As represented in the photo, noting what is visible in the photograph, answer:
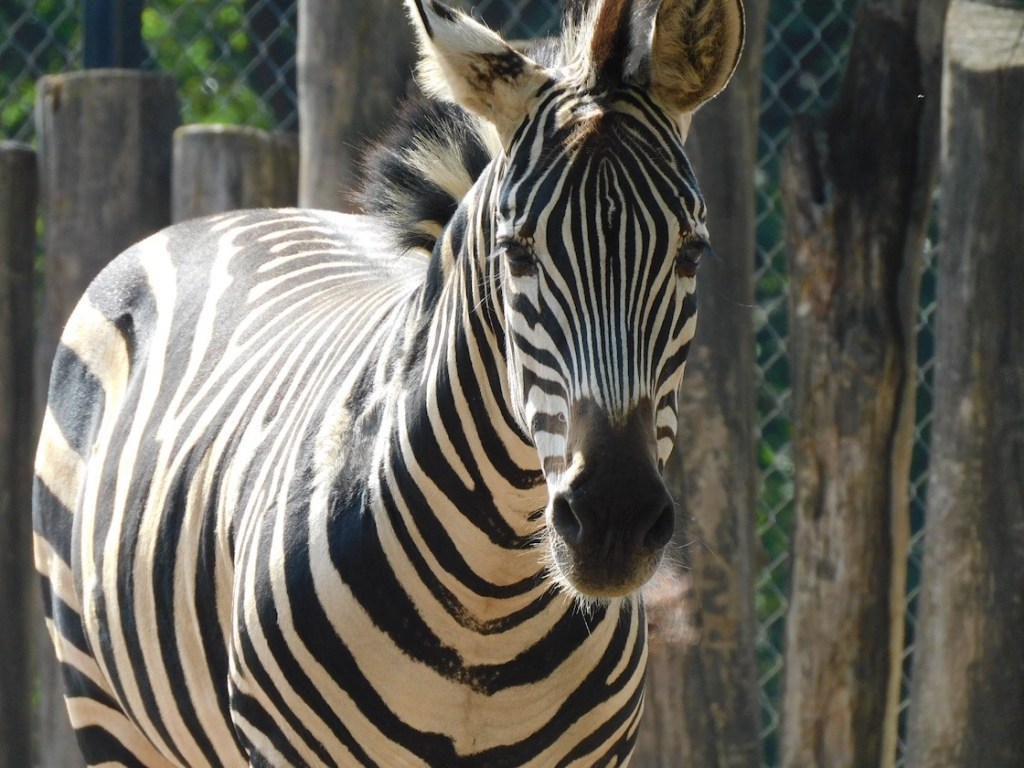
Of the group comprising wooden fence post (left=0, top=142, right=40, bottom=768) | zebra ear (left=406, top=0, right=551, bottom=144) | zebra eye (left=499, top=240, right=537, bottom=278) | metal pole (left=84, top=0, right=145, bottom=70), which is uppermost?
metal pole (left=84, top=0, right=145, bottom=70)

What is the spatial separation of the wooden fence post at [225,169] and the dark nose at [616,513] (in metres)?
2.72

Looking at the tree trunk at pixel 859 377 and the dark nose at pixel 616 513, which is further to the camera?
the tree trunk at pixel 859 377

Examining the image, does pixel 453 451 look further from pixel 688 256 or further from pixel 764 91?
pixel 764 91

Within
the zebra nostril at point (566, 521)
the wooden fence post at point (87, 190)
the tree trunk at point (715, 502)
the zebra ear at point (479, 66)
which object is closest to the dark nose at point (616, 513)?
the zebra nostril at point (566, 521)

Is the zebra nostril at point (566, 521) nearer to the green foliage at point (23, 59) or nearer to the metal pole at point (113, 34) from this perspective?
the metal pole at point (113, 34)

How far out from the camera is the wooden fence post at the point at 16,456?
4676 millimetres

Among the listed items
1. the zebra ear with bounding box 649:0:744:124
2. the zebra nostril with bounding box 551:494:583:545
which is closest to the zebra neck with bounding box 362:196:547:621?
the zebra nostril with bounding box 551:494:583:545

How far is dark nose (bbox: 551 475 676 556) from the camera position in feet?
6.60

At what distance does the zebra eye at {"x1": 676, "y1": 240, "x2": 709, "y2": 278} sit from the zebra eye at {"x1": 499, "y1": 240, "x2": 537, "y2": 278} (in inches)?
8.3

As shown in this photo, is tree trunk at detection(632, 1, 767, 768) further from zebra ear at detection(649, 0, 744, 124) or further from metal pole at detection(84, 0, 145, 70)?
metal pole at detection(84, 0, 145, 70)

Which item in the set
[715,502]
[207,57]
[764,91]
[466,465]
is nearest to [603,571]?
[466,465]

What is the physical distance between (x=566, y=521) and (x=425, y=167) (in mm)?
1010

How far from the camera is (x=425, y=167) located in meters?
2.85

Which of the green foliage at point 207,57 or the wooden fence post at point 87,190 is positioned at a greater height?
the green foliage at point 207,57
